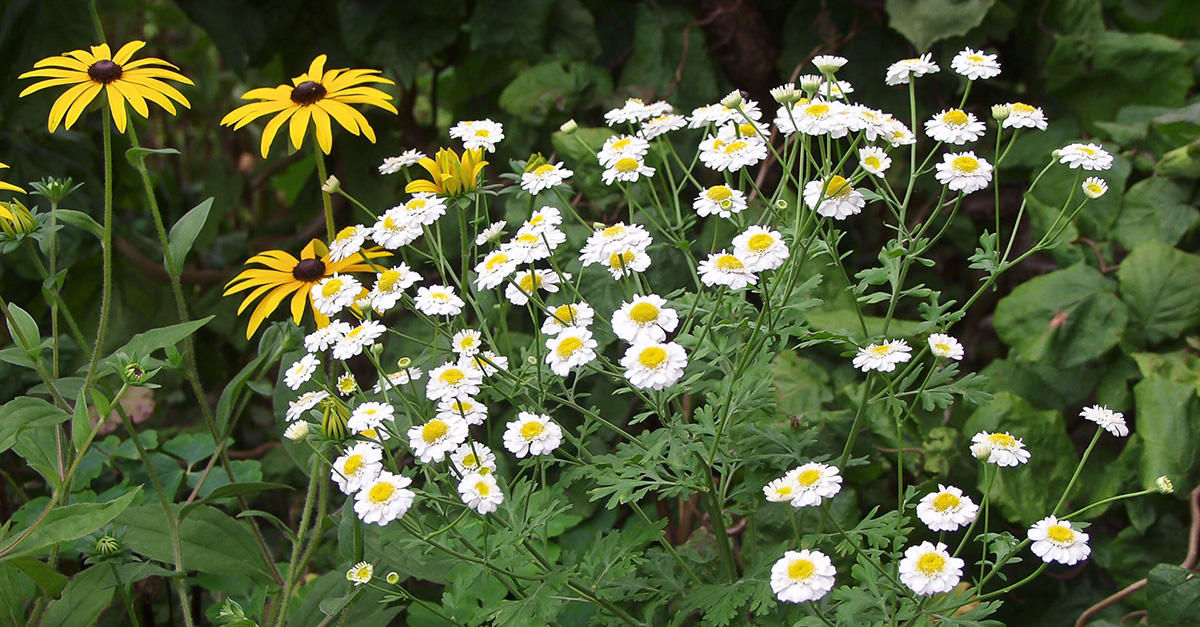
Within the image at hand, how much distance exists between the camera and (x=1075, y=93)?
1.47 meters

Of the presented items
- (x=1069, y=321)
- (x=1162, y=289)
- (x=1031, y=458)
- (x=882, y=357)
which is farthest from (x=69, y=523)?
(x=1162, y=289)

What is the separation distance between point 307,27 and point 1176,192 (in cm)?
134

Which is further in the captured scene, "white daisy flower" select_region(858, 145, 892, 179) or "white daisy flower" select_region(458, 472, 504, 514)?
"white daisy flower" select_region(858, 145, 892, 179)

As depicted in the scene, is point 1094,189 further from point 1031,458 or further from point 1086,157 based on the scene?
point 1031,458

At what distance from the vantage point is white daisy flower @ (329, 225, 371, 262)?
0.81 m

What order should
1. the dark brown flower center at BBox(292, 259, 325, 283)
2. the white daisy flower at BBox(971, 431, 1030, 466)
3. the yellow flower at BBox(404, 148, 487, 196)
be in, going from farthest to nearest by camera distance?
the dark brown flower center at BBox(292, 259, 325, 283) → the yellow flower at BBox(404, 148, 487, 196) → the white daisy flower at BBox(971, 431, 1030, 466)

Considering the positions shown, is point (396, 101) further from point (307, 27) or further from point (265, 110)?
point (265, 110)

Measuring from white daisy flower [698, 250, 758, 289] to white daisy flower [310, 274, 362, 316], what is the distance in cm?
31

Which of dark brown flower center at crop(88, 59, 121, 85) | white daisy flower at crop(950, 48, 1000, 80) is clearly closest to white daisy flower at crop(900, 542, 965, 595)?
white daisy flower at crop(950, 48, 1000, 80)

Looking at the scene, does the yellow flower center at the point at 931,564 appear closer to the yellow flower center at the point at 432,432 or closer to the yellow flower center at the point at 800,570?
the yellow flower center at the point at 800,570

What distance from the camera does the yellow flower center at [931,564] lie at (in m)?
0.63

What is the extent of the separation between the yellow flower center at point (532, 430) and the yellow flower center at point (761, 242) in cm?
21

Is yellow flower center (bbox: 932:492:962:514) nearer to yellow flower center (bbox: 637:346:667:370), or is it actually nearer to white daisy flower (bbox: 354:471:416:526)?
yellow flower center (bbox: 637:346:667:370)

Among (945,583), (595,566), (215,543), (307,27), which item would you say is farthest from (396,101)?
(945,583)
